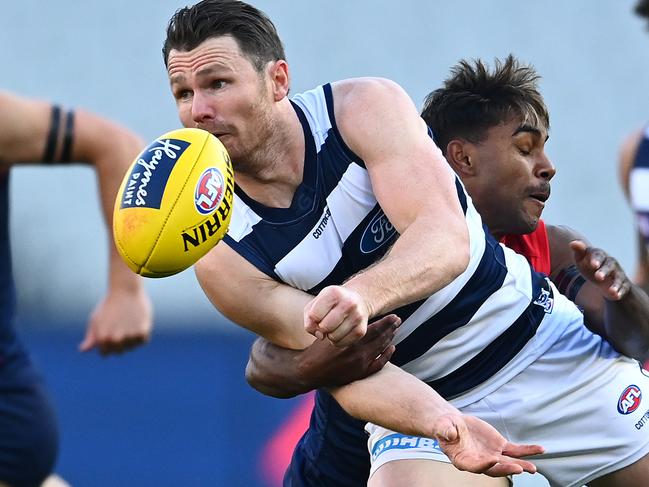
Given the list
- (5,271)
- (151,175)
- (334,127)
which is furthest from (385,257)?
(5,271)

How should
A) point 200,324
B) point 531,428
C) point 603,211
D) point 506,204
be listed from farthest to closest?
point 603,211 → point 200,324 → point 506,204 → point 531,428

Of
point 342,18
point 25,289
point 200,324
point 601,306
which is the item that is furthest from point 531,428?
point 342,18

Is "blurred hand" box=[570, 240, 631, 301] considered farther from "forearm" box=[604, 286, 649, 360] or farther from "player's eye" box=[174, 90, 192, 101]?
"player's eye" box=[174, 90, 192, 101]

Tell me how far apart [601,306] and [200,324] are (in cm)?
403

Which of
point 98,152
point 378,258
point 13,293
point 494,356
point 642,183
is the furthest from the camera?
point 13,293

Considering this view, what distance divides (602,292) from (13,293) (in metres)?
2.19

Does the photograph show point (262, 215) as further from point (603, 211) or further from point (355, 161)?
point (603, 211)

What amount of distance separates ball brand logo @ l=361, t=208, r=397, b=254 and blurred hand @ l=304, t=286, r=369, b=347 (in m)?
0.82

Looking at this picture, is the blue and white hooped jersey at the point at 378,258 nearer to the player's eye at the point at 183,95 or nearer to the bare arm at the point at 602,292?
the bare arm at the point at 602,292

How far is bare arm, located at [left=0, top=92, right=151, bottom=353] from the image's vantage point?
523cm

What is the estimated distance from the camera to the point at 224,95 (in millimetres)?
4633

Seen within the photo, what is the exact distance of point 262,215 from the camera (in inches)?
188

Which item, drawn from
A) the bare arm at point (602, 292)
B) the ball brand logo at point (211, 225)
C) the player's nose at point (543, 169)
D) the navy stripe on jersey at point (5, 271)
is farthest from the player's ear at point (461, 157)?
the navy stripe on jersey at point (5, 271)

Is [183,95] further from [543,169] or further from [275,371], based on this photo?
[543,169]
